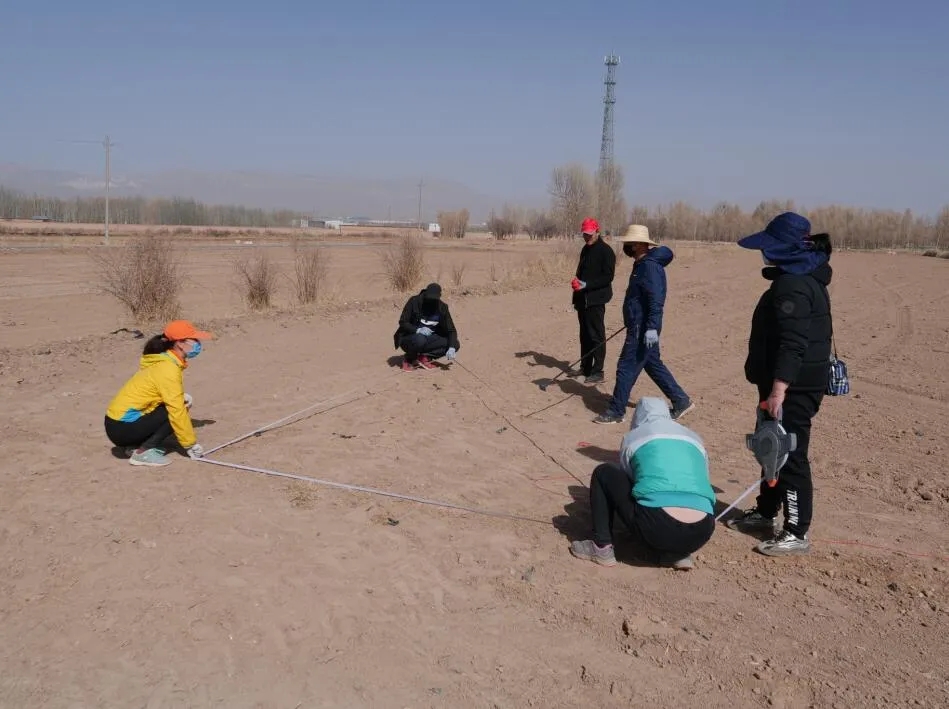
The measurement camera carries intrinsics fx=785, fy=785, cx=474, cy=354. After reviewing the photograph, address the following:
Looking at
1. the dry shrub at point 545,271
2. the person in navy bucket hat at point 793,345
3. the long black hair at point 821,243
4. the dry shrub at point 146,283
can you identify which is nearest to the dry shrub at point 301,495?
the person in navy bucket hat at point 793,345

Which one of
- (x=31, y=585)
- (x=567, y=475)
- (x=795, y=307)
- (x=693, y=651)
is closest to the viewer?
(x=693, y=651)

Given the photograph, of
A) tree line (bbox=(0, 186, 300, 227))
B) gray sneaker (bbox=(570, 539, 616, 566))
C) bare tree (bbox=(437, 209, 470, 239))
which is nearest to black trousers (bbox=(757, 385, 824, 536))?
gray sneaker (bbox=(570, 539, 616, 566))

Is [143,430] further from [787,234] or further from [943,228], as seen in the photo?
[943,228]

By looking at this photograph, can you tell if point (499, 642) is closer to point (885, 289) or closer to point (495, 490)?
point (495, 490)

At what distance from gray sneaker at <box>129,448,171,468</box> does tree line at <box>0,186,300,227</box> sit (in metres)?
112

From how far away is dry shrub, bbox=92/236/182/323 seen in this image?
12.3m

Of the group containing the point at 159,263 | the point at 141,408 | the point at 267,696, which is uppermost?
the point at 159,263

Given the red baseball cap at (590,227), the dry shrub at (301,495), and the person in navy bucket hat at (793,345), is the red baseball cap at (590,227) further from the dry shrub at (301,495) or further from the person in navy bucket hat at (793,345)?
the dry shrub at (301,495)

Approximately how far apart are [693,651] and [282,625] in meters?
1.97

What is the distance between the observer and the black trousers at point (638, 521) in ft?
13.8

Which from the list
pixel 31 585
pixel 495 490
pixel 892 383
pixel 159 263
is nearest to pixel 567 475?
pixel 495 490

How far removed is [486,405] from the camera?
26.6 ft

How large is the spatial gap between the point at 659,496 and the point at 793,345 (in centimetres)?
116

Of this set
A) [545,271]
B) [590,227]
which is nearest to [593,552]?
[590,227]
